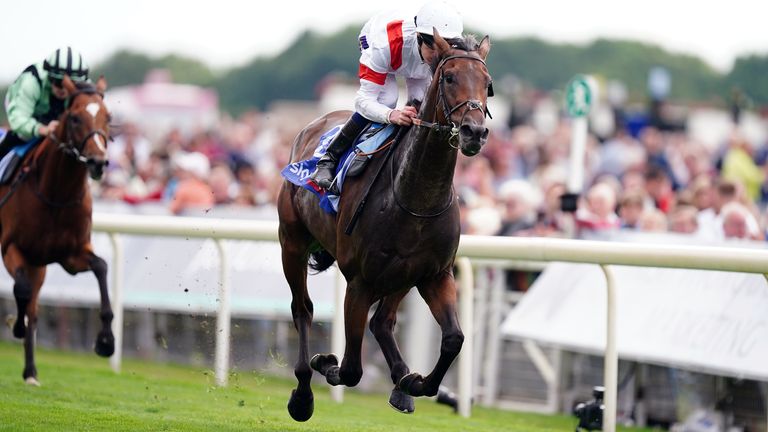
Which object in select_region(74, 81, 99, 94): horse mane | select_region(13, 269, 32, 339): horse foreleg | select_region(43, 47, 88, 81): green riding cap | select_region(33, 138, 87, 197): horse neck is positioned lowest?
select_region(13, 269, 32, 339): horse foreleg

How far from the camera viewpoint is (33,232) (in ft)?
26.9

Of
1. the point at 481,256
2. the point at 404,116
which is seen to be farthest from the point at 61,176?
the point at 404,116

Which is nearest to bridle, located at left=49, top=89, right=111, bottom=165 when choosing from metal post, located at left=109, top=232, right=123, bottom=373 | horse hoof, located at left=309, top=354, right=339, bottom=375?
metal post, located at left=109, top=232, right=123, bottom=373

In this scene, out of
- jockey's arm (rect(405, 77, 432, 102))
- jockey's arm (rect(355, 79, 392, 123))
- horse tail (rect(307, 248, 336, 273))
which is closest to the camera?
jockey's arm (rect(355, 79, 392, 123))

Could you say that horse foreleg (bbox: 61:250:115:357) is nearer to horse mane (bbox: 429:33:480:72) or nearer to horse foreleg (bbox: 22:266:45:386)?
horse foreleg (bbox: 22:266:45:386)

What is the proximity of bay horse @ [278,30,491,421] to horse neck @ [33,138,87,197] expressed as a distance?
2.39 metres

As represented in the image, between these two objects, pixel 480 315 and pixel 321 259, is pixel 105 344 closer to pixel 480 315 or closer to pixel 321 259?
pixel 321 259

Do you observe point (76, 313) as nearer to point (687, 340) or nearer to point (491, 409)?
point (491, 409)

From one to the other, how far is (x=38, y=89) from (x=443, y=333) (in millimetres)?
3919

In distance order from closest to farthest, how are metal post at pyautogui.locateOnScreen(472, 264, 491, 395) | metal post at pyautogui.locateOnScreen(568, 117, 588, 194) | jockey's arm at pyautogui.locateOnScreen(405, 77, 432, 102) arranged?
jockey's arm at pyautogui.locateOnScreen(405, 77, 432, 102) < metal post at pyautogui.locateOnScreen(472, 264, 491, 395) < metal post at pyautogui.locateOnScreen(568, 117, 588, 194)

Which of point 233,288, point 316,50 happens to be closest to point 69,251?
point 233,288

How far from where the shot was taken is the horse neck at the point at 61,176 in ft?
26.9

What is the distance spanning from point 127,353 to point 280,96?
79.7 meters

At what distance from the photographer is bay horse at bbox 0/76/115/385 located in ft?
26.6
